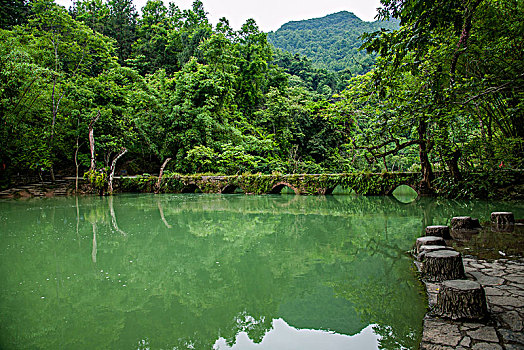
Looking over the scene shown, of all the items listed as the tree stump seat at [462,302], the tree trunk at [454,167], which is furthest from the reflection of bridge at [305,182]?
the tree stump seat at [462,302]

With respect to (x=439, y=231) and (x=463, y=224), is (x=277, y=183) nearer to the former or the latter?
(x=463, y=224)

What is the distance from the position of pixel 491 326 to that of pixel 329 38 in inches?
2425

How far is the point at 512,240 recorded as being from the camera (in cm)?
524

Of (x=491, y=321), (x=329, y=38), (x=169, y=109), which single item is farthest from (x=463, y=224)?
(x=329, y=38)

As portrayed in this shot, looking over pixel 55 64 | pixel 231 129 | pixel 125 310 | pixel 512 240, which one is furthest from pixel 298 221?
pixel 55 64

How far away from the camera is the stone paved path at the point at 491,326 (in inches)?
89.9

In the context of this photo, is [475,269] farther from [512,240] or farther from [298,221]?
[298,221]

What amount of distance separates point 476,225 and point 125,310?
6649mm

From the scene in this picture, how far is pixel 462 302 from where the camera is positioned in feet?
8.54

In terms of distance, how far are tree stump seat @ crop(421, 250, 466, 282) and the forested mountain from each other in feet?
136

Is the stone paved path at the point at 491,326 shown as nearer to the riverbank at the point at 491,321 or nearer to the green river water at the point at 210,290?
the riverbank at the point at 491,321

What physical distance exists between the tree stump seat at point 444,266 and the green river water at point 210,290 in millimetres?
230

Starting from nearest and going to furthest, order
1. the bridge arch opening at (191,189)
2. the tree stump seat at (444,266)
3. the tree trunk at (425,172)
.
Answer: the tree stump seat at (444,266)
the tree trunk at (425,172)
the bridge arch opening at (191,189)

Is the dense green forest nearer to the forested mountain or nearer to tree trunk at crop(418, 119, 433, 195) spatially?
tree trunk at crop(418, 119, 433, 195)
